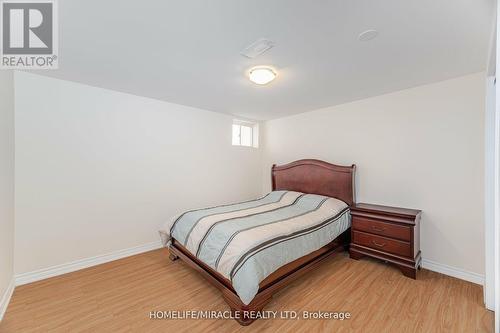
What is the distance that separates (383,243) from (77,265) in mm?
3706

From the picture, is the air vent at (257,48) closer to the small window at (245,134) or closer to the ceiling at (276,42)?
the ceiling at (276,42)

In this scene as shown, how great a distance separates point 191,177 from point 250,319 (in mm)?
2351

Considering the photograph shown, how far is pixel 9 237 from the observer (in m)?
1.91

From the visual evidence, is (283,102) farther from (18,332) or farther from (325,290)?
(18,332)

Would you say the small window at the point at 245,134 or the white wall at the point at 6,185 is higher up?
the small window at the point at 245,134

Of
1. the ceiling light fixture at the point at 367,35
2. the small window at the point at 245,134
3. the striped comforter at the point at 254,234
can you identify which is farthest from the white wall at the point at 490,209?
the small window at the point at 245,134

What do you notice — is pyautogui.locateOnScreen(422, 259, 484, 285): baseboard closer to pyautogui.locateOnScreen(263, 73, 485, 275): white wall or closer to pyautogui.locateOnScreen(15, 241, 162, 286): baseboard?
pyautogui.locateOnScreen(263, 73, 485, 275): white wall

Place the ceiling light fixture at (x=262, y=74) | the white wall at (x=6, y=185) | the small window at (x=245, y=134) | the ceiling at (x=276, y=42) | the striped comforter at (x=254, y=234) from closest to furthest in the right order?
the ceiling at (x=276, y=42), the striped comforter at (x=254, y=234), the white wall at (x=6, y=185), the ceiling light fixture at (x=262, y=74), the small window at (x=245, y=134)

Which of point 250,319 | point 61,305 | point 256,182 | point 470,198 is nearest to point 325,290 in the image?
point 250,319

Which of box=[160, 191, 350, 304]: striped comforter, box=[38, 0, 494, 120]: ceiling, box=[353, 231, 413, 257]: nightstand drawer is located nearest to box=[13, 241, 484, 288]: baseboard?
A: box=[353, 231, 413, 257]: nightstand drawer

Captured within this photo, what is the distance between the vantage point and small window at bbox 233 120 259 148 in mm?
4262

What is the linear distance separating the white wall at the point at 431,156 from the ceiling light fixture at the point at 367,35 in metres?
1.52

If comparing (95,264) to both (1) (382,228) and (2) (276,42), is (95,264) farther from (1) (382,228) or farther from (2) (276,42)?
(1) (382,228)

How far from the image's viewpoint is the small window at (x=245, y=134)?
4262 millimetres
